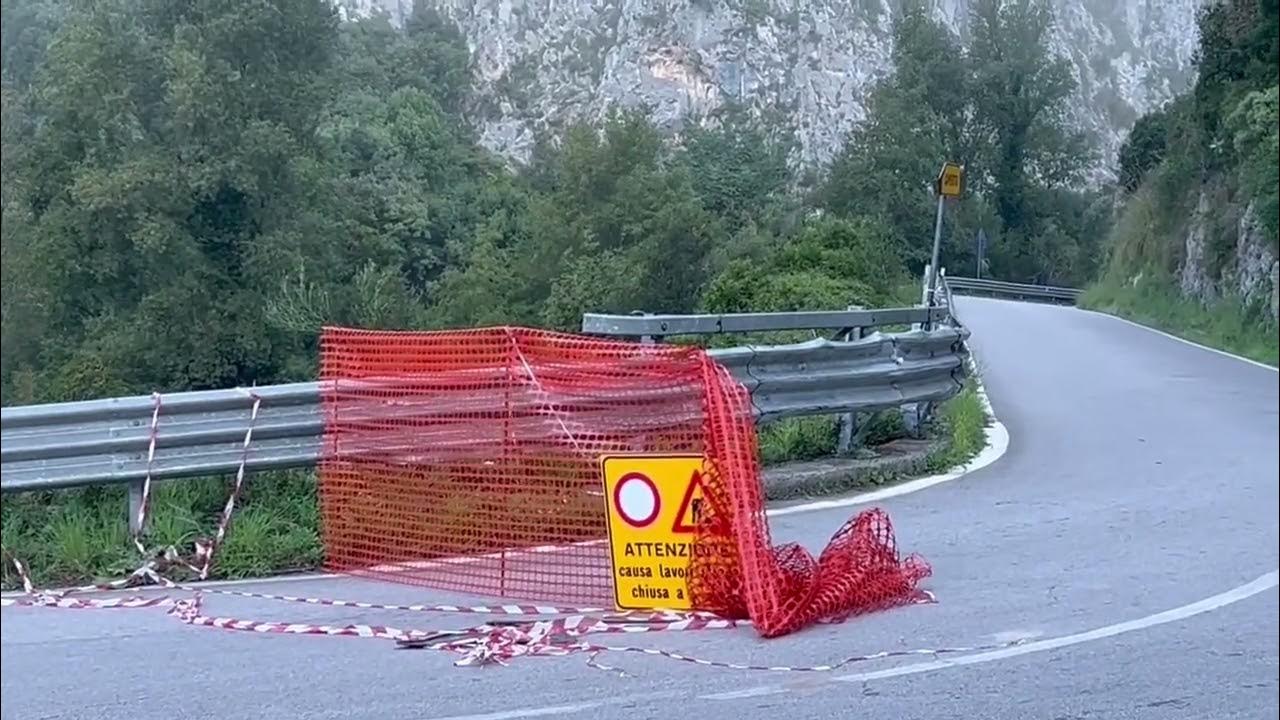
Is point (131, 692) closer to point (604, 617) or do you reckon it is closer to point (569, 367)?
point (604, 617)

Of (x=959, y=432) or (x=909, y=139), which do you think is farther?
(x=959, y=432)

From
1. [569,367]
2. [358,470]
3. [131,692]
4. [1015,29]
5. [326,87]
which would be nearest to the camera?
[1015,29]

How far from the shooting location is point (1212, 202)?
8.76 feet

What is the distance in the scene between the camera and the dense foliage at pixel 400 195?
11.7 feet

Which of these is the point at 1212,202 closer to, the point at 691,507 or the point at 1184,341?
the point at 1184,341

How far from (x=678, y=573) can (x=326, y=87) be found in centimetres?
251

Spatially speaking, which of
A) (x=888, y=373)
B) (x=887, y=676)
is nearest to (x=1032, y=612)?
(x=887, y=676)

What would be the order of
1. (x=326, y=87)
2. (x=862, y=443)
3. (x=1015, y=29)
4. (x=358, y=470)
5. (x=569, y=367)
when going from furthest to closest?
(x=862, y=443), (x=358, y=470), (x=569, y=367), (x=326, y=87), (x=1015, y=29)

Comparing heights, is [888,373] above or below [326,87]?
below

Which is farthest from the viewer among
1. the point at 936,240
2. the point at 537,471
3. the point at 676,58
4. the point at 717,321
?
the point at 537,471

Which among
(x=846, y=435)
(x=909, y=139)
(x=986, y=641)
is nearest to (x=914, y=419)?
(x=846, y=435)

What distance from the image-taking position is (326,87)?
18.5 ft

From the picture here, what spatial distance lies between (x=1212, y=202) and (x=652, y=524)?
3877mm

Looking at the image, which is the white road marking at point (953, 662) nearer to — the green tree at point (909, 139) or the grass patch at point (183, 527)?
the grass patch at point (183, 527)
